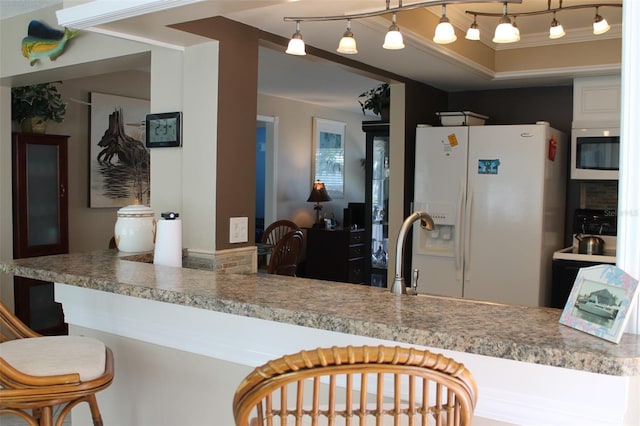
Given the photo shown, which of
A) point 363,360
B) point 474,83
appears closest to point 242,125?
point 363,360

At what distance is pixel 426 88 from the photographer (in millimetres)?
4672

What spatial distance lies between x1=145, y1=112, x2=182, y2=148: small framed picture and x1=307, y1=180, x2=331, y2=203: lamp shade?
4462mm

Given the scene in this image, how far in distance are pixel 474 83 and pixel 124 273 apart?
130 inches

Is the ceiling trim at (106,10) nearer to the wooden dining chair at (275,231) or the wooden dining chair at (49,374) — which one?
the wooden dining chair at (49,374)

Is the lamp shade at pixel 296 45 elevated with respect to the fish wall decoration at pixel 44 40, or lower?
lower

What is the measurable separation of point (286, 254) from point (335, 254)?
2191mm

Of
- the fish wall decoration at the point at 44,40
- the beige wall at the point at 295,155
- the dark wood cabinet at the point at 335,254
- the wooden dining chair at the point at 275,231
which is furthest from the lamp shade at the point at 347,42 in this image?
the dark wood cabinet at the point at 335,254

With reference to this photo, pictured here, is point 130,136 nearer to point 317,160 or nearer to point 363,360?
point 317,160

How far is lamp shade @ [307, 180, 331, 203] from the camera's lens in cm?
736

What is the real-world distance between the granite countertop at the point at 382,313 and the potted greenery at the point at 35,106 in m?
2.63

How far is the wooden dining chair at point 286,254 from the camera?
4.69 meters

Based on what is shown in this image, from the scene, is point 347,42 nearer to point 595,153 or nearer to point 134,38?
point 134,38

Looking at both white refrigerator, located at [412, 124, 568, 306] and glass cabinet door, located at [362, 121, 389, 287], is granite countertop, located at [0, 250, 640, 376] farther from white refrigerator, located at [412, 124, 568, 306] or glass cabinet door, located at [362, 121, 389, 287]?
glass cabinet door, located at [362, 121, 389, 287]

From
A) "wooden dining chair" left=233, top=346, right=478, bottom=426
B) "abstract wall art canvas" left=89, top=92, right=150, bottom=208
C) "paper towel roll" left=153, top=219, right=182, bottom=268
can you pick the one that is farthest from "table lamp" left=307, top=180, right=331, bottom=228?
"wooden dining chair" left=233, top=346, right=478, bottom=426
